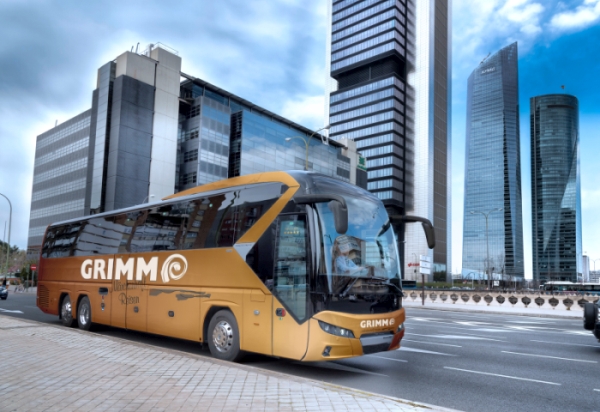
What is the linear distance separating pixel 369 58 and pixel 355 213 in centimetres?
13820

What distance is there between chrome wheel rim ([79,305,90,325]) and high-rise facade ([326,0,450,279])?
396ft

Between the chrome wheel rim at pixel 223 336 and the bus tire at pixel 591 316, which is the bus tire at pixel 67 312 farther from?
the bus tire at pixel 591 316

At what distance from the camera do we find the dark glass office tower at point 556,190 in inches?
6875

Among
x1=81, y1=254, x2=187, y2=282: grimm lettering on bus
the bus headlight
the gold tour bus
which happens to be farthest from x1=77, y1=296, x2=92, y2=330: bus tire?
the bus headlight

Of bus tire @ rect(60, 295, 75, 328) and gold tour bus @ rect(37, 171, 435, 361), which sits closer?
gold tour bus @ rect(37, 171, 435, 361)

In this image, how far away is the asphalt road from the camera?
7.12 m

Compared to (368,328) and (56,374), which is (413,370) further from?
(56,374)

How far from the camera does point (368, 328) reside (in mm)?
8273

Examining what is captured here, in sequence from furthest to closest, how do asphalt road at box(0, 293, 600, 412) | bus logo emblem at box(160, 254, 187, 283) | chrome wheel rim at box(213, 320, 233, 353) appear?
bus logo emblem at box(160, 254, 187, 283), chrome wheel rim at box(213, 320, 233, 353), asphalt road at box(0, 293, 600, 412)

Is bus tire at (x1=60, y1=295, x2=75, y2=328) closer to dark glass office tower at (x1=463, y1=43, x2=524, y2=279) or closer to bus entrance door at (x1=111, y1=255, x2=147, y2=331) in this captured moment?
bus entrance door at (x1=111, y1=255, x2=147, y2=331)

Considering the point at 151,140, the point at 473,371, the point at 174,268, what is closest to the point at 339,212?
the point at 473,371

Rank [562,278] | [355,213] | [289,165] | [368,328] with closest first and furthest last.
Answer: [368,328] → [355,213] → [289,165] → [562,278]

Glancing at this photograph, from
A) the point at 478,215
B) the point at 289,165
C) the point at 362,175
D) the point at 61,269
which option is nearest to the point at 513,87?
the point at 478,215

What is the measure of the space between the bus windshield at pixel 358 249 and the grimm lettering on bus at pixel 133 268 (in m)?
3.88
